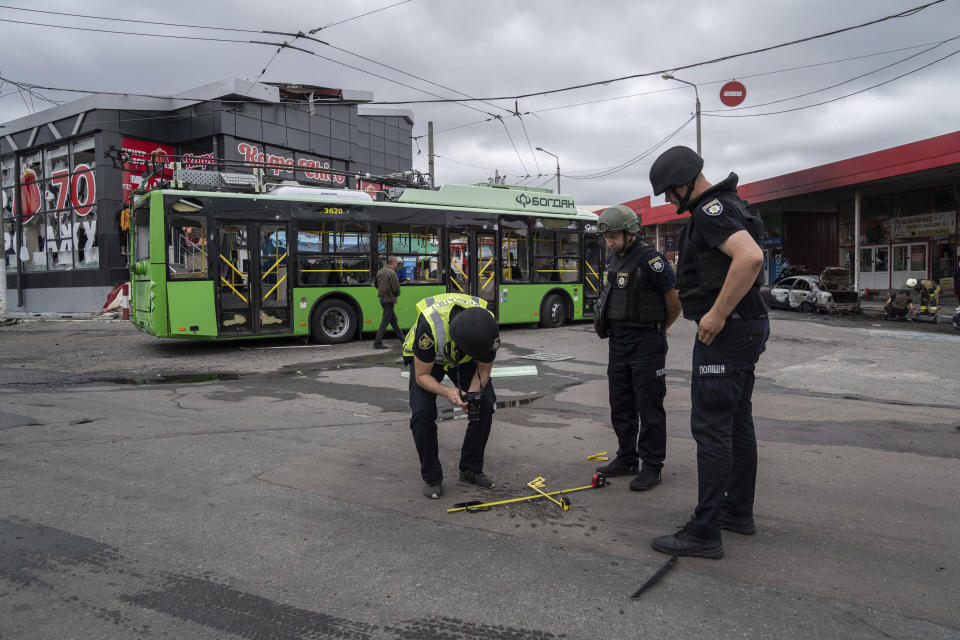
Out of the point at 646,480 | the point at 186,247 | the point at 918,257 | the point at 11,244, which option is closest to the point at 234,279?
the point at 186,247

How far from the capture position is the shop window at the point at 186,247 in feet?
36.1

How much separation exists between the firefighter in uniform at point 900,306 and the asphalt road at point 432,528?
40.3 ft

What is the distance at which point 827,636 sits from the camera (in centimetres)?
244

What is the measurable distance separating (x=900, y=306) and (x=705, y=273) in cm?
1805

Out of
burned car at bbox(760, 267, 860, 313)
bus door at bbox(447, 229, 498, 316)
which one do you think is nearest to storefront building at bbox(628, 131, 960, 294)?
burned car at bbox(760, 267, 860, 313)

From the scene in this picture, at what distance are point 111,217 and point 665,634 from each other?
80.7 feet

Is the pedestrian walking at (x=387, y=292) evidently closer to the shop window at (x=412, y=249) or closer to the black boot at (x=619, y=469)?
the shop window at (x=412, y=249)

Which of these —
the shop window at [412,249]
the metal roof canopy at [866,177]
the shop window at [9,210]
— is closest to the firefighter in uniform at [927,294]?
the metal roof canopy at [866,177]

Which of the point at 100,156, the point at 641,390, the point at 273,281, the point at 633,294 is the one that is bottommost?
the point at 641,390

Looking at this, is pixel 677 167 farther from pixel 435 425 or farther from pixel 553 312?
pixel 553 312

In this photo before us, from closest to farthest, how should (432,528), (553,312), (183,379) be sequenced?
1. (432,528)
2. (183,379)
3. (553,312)

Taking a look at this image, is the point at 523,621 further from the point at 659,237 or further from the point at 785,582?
the point at 659,237

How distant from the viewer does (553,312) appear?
15766mm

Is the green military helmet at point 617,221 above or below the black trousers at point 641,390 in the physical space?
above
